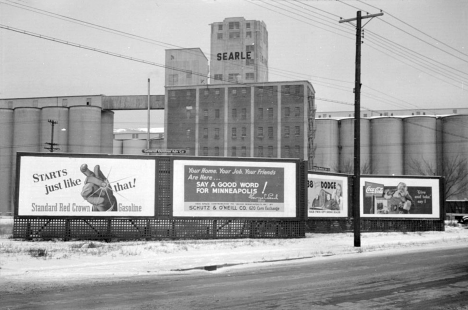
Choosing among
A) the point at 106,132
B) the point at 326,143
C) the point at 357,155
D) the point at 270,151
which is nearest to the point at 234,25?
the point at 270,151

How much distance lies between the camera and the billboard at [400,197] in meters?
29.7

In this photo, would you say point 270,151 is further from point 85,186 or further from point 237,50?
point 85,186

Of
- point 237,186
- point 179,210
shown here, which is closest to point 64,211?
point 179,210

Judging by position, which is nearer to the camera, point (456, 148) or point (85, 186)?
point (85, 186)

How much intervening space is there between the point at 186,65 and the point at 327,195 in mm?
82843

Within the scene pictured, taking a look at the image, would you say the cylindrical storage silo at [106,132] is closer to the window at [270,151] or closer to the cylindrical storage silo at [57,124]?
the cylindrical storage silo at [57,124]

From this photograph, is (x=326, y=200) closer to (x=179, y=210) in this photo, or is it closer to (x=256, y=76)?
(x=179, y=210)

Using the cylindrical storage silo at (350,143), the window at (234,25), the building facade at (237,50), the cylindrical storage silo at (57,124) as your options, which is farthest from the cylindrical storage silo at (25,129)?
the cylindrical storage silo at (350,143)

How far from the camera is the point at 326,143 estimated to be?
96.1 m

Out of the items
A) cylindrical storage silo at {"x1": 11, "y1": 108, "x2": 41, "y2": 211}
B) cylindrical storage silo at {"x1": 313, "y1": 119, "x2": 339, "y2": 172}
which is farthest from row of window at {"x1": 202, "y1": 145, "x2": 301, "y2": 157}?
cylindrical storage silo at {"x1": 11, "y1": 108, "x2": 41, "y2": 211}

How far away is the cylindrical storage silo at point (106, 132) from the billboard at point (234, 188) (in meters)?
65.5

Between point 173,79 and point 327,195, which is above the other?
point 173,79

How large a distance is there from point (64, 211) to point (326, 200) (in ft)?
45.2

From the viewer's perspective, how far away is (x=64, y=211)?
21.0m
